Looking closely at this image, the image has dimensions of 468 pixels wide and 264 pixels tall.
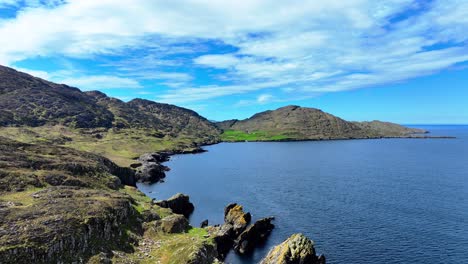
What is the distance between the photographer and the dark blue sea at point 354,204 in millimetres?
71562

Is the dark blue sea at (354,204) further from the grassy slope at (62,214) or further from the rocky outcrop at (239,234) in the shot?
the grassy slope at (62,214)

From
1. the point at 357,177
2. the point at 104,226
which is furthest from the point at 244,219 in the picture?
the point at 357,177

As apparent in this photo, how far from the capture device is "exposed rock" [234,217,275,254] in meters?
74.4

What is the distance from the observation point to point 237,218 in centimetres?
8688

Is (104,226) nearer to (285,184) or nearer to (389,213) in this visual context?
(389,213)

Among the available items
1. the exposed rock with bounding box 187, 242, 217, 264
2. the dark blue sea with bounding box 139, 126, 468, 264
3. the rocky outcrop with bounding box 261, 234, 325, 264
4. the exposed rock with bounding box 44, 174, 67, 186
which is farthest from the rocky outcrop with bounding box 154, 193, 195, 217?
the exposed rock with bounding box 187, 242, 217, 264

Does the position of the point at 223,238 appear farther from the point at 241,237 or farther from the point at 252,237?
the point at 252,237

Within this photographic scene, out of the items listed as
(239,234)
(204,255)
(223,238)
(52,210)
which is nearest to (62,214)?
(52,210)

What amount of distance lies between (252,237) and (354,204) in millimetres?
45998

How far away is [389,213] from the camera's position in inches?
3809

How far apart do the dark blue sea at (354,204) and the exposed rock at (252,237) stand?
6.91 feet

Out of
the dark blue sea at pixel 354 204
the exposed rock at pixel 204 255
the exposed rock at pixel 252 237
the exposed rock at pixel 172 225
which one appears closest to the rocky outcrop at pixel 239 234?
the exposed rock at pixel 252 237

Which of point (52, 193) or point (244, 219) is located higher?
point (52, 193)

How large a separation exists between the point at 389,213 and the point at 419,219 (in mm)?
8265
